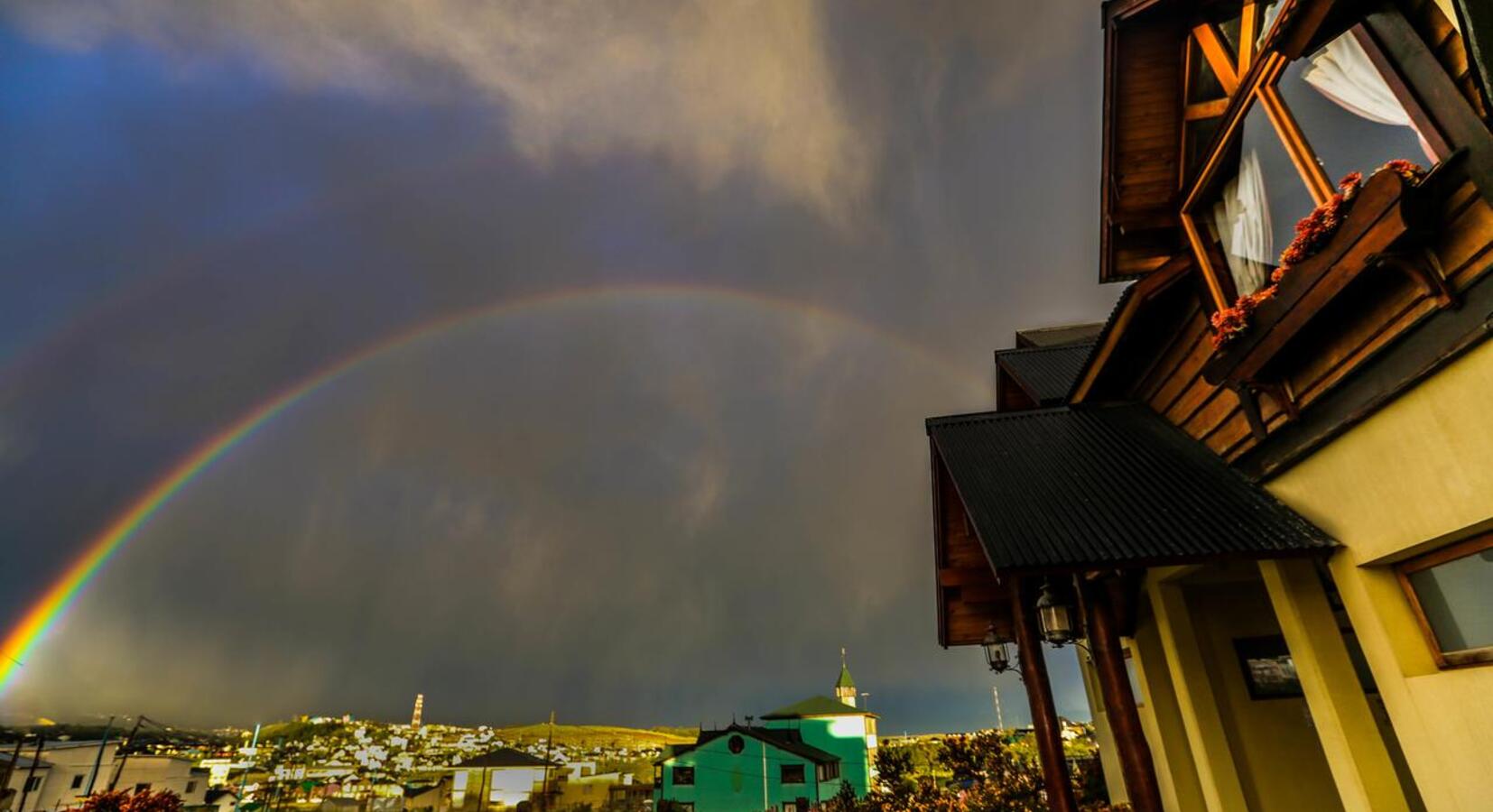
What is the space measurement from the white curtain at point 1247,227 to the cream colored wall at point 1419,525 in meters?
1.85

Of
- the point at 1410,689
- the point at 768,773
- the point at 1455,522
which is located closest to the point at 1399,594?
the point at 1410,689

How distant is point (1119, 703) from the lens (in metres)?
5.70

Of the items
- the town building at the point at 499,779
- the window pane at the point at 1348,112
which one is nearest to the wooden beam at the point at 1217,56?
the window pane at the point at 1348,112

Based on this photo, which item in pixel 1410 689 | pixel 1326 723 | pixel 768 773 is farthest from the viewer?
pixel 768 773

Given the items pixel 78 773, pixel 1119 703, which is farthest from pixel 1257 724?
pixel 78 773

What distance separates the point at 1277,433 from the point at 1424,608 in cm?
174

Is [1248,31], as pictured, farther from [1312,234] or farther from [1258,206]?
[1312,234]

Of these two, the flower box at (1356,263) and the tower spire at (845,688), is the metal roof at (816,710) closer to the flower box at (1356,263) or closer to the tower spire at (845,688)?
the tower spire at (845,688)

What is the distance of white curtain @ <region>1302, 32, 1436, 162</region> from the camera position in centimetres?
445

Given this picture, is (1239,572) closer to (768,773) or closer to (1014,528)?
(1014,528)

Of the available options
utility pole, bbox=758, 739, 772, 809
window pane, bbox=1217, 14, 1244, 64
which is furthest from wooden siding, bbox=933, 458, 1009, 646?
utility pole, bbox=758, 739, 772, 809

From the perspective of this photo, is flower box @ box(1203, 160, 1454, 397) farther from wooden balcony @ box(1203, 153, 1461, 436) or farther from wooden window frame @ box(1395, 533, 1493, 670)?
wooden window frame @ box(1395, 533, 1493, 670)

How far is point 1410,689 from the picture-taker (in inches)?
187

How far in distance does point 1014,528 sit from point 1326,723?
3.00 metres
